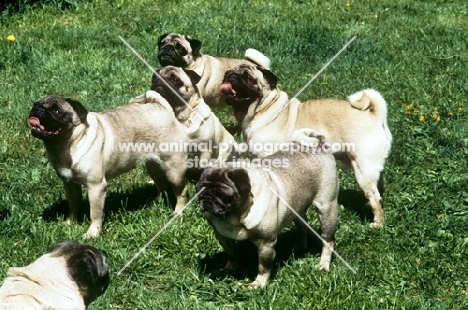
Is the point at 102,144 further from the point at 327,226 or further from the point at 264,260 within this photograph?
the point at 327,226

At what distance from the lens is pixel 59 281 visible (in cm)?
389

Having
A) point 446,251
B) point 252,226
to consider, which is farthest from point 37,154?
point 446,251

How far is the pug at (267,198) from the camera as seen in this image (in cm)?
463

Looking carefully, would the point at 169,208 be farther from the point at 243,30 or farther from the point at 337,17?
the point at 337,17

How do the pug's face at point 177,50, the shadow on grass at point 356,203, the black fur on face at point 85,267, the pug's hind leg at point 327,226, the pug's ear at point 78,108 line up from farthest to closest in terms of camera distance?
the pug's face at point 177,50, the shadow on grass at point 356,203, the pug's ear at point 78,108, the pug's hind leg at point 327,226, the black fur on face at point 85,267

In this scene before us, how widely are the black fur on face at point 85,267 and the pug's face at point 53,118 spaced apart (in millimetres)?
1576

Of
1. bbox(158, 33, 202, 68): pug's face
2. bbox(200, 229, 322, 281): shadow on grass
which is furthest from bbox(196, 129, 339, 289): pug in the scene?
bbox(158, 33, 202, 68): pug's face

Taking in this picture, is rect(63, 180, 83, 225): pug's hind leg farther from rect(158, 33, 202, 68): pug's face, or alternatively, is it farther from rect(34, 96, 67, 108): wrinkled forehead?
rect(158, 33, 202, 68): pug's face

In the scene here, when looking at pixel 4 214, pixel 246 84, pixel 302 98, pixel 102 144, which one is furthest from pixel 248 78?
pixel 4 214

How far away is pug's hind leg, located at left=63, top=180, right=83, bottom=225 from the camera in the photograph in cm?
596

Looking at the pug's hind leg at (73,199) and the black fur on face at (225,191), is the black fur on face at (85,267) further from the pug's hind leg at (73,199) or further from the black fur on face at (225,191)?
the pug's hind leg at (73,199)

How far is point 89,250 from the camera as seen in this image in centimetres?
409

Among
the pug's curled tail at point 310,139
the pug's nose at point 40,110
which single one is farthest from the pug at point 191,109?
the pug's nose at point 40,110

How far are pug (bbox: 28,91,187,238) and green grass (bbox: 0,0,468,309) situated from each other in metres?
0.27
